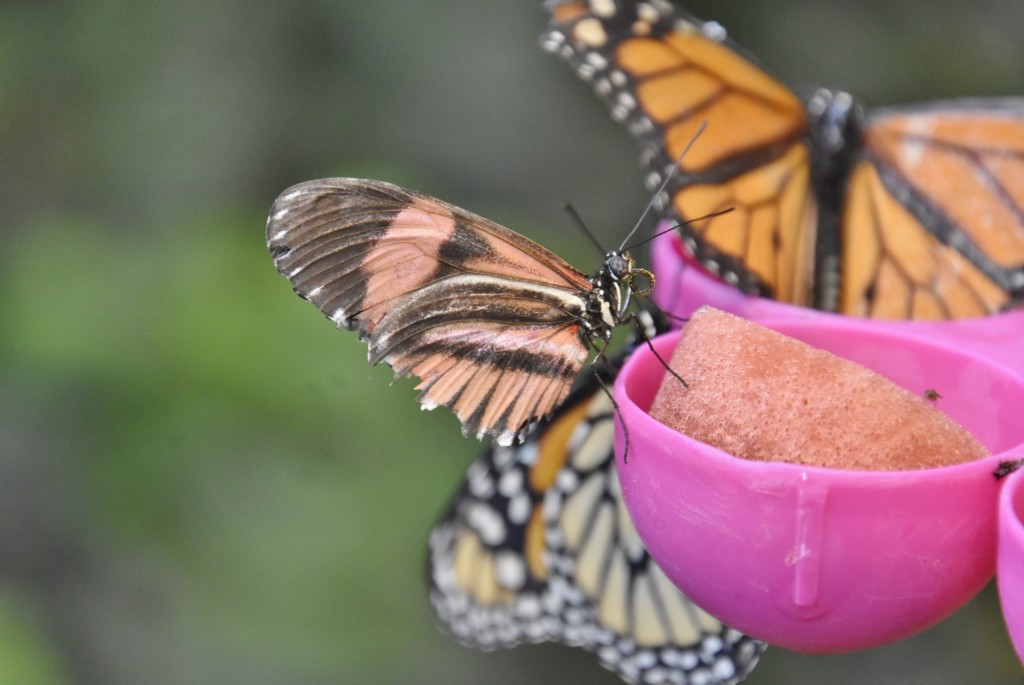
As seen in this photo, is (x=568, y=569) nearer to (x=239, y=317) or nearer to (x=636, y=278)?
(x=636, y=278)

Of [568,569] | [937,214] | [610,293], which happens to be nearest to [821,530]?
[610,293]

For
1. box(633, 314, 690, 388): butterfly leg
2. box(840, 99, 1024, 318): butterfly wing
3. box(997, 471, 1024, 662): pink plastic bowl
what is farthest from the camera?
box(840, 99, 1024, 318): butterfly wing

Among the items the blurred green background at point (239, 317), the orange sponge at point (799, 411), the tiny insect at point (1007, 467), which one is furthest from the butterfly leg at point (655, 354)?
the blurred green background at point (239, 317)

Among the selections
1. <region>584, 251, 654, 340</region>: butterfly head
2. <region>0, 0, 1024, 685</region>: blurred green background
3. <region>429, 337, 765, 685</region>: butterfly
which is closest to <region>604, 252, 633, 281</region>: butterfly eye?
<region>584, 251, 654, 340</region>: butterfly head

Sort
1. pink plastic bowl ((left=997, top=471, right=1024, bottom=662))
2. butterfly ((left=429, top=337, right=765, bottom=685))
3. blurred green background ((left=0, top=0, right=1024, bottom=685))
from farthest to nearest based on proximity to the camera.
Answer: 1. blurred green background ((left=0, top=0, right=1024, bottom=685))
2. butterfly ((left=429, top=337, right=765, bottom=685))
3. pink plastic bowl ((left=997, top=471, right=1024, bottom=662))

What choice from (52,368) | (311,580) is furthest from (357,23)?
(311,580)

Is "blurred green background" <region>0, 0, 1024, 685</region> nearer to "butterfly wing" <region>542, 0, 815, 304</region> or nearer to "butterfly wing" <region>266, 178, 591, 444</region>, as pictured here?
"butterfly wing" <region>542, 0, 815, 304</region>

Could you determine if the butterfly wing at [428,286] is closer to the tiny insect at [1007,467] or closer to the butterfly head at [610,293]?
the butterfly head at [610,293]

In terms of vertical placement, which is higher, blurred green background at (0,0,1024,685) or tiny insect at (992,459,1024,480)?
tiny insect at (992,459,1024,480)
